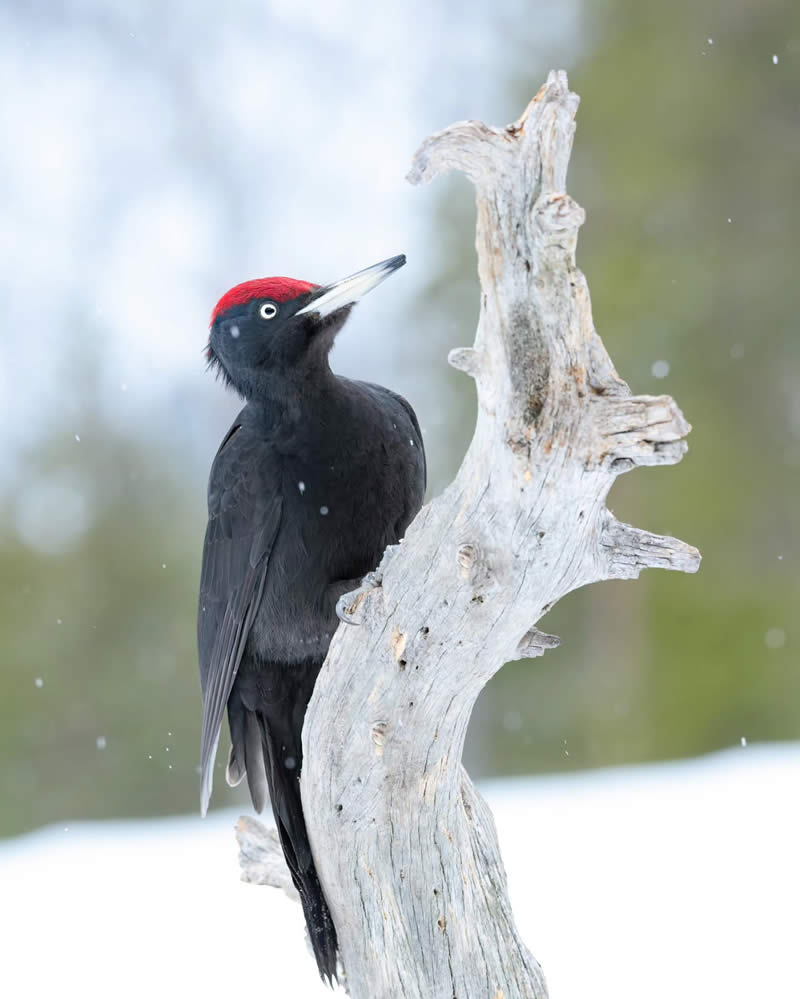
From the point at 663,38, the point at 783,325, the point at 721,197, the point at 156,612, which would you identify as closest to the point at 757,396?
the point at 783,325

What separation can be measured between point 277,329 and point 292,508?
0.45 metres

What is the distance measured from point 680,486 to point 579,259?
1672 mm

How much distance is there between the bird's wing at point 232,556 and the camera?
108 inches

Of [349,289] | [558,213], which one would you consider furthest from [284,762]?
[558,213]

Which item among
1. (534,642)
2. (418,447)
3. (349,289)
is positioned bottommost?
(534,642)

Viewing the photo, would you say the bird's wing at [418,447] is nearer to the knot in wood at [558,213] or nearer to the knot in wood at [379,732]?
the knot in wood at [379,732]

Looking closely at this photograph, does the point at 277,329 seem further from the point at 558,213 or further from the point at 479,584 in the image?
the point at 558,213

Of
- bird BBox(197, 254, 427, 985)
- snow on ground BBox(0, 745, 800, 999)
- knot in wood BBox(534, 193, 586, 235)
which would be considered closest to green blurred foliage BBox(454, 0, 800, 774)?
snow on ground BBox(0, 745, 800, 999)

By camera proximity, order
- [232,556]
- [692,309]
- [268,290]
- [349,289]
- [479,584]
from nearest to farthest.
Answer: [479,584] < [349,289] < [268,290] < [232,556] < [692,309]

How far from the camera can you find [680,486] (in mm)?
7109

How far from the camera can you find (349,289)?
2518 mm

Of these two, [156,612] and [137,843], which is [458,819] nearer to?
[137,843]

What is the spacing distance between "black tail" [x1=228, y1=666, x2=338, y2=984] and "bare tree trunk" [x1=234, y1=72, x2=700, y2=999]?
0.23ft

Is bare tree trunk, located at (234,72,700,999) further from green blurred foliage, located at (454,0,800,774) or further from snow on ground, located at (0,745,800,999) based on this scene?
green blurred foliage, located at (454,0,800,774)
